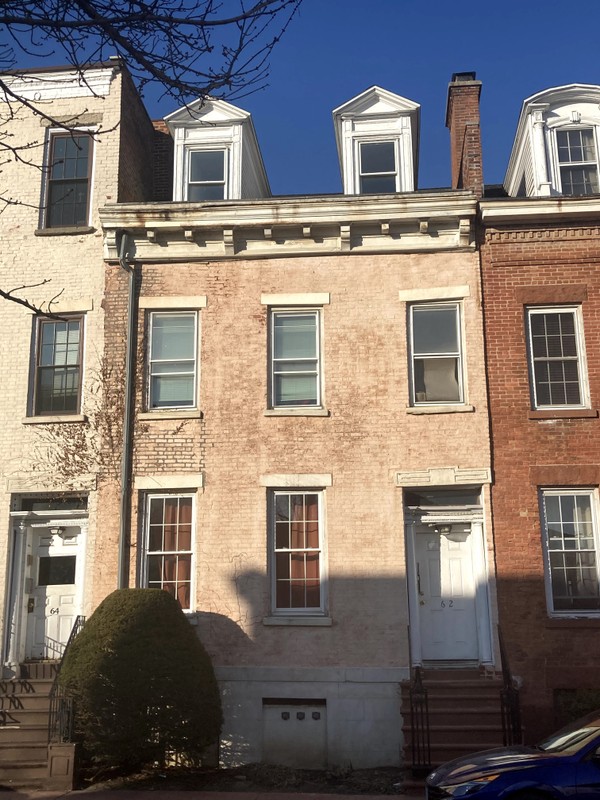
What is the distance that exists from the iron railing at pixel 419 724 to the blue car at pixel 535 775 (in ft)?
8.71

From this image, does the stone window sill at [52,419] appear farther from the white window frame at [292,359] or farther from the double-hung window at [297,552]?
the double-hung window at [297,552]

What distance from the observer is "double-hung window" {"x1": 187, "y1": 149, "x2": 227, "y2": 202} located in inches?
632

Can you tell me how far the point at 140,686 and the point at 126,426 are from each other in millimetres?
4515

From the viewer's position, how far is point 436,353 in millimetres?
14344

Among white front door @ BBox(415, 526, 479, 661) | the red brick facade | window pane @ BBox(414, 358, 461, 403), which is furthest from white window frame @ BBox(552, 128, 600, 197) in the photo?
white front door @ BBox(415, 526, 479, 661)

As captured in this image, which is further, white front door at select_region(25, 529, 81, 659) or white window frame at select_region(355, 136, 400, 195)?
white window frame at select_region(355, 136, 400, 195)

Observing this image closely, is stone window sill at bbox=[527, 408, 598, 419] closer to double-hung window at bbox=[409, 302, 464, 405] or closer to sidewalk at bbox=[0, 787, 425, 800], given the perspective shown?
double-hung window at bbox=[409, 302, 464, 405]

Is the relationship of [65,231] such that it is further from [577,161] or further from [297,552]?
[577,161]

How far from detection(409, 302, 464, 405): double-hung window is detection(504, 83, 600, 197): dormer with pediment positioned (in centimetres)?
291

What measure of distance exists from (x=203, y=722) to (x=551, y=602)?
5.56 metres

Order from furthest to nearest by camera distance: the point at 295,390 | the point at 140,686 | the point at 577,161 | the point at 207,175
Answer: the point at 207,175
the point at 577,161
the point at 295,390
the point at 140,686

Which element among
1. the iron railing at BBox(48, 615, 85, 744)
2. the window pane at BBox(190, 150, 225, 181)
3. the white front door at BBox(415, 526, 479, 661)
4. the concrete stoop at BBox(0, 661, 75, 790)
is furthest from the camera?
the window pane at BBox(190, 150, 225, 181)

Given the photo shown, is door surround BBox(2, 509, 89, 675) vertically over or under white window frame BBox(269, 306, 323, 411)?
under

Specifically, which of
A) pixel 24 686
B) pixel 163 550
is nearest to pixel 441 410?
pixel 163 550
